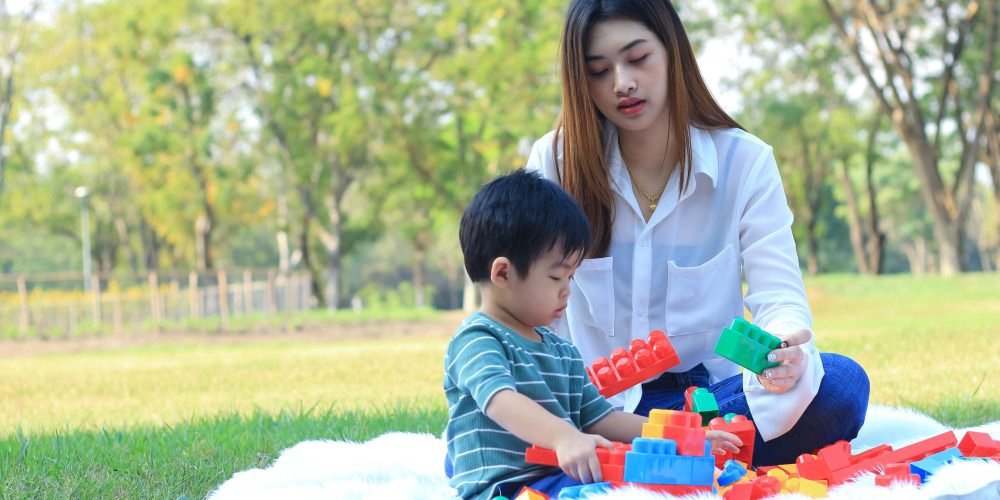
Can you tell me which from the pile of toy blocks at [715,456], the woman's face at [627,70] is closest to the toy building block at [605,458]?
the pile of toy blocks at [715,456]

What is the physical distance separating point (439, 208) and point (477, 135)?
236cm

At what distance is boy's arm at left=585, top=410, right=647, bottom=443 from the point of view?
2889 millimetres

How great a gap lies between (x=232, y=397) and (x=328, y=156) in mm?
22930

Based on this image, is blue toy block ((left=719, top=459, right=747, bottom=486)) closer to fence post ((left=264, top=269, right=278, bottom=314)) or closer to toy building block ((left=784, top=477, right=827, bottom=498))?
toy building block ((left=784, top=477, right=827, bottom=498))

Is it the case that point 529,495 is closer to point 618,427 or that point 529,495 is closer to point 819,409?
point 618,427

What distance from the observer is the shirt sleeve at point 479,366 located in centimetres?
246

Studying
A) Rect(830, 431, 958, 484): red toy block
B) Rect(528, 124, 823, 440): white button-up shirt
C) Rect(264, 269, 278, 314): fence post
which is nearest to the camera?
Rect(830, 431, 958, 484): red toy block

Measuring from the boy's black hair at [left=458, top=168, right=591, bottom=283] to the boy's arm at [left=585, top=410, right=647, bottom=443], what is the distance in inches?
20.2

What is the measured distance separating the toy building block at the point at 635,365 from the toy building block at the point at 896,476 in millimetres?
661

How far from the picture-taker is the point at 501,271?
2613 mm

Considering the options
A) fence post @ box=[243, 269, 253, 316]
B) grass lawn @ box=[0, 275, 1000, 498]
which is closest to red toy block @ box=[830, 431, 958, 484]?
grass lawn @ box=[0, 275, 1000, 498]

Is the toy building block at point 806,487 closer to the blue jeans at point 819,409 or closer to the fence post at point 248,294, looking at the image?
the blue jeans at point 819,409

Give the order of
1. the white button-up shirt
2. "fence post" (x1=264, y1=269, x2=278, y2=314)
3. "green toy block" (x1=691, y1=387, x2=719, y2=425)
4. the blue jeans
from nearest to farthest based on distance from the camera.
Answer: "green toy block" (x1=691, y1=387, x2=719, y2=425), the blue jeans, the white button-up shirt, "fence post" (x1=264, y1=269, x2=278, y2=314)

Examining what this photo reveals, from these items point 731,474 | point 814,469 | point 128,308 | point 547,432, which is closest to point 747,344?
point 731,474
